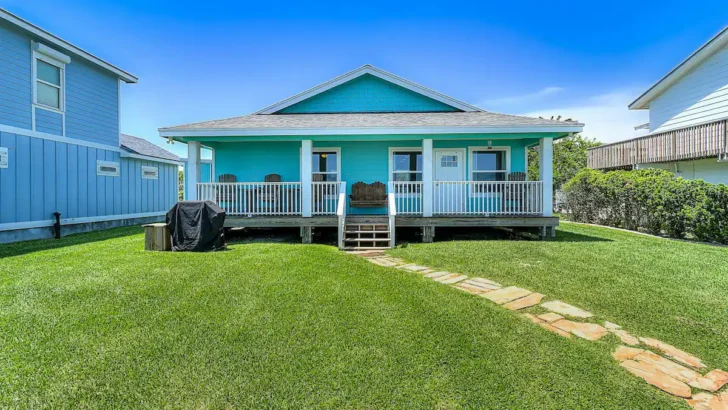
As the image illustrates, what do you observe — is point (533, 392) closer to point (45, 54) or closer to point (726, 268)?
point (726, 268)

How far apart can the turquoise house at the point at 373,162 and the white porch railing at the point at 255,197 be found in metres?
0.03

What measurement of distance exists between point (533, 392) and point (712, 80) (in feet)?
55.3

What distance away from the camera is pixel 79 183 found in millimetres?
10477

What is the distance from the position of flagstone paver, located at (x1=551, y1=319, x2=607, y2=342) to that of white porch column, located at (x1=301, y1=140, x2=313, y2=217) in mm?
6434

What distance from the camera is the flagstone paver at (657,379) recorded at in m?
2.41

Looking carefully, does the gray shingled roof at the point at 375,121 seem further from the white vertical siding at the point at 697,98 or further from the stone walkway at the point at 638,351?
the white vertical siding at the point at 697,98

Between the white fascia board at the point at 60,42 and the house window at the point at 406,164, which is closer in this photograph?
the white fascia board at the point at 60,42

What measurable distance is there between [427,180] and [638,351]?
20.7ft

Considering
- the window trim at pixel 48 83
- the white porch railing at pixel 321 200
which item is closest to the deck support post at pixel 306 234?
the white porch railing at pixel 321 200

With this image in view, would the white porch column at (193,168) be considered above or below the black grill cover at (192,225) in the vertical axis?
above

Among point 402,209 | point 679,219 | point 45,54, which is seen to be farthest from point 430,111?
point 45,54

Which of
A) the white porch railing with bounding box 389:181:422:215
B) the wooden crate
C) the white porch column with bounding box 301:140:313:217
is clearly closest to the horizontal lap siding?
the wooden crate

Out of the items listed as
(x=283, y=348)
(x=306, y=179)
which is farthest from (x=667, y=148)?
(x=283, y=348)

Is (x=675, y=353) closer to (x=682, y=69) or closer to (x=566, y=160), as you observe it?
(x=682, y=69)
